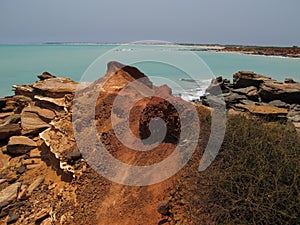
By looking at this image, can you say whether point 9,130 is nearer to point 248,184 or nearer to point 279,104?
point 248,184

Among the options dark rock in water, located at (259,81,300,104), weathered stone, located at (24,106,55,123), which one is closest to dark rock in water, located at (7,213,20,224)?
weathered stone, located at (24,106,55,123)

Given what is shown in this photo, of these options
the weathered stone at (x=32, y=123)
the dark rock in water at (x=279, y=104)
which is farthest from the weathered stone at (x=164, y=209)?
the dark rock in water at (x=279, y=104)

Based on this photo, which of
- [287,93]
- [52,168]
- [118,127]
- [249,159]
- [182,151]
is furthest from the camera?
[287,93]

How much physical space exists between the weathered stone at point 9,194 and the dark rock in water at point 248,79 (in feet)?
39.1

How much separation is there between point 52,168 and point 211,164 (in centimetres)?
363

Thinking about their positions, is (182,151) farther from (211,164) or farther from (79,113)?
(79,113)

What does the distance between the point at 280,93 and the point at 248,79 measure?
3012mm

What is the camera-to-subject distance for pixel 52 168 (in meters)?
5.28

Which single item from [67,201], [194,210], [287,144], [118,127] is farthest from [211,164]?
[67,201]

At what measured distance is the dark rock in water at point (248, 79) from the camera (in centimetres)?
1284

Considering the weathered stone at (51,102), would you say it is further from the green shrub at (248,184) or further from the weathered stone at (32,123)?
the green shrub at (248,184)

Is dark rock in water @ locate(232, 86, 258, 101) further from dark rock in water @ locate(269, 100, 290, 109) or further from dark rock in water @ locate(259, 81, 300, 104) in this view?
dark rock in water @ locate(269, 100, 290, 109)

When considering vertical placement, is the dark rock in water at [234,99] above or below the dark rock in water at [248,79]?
below

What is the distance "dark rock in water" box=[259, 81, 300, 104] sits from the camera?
10.4 meters
